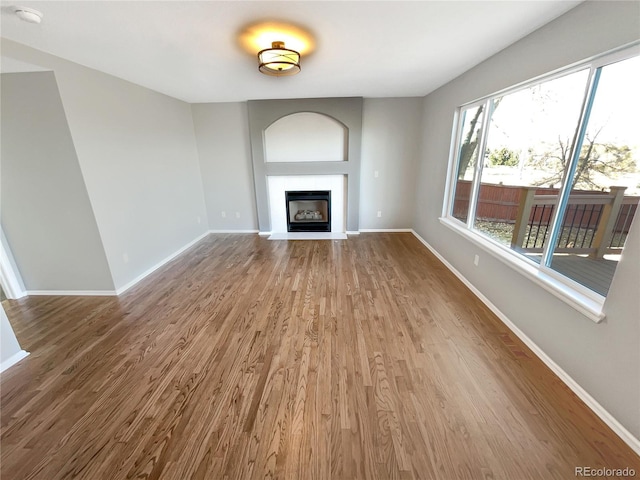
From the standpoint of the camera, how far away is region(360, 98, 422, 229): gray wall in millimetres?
4531

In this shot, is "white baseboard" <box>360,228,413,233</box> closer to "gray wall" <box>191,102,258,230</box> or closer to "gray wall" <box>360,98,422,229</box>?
"gray wall" <box>360,98,422,229</box>

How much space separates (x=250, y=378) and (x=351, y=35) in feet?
8.95

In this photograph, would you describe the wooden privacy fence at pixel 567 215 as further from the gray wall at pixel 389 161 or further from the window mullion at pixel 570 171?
the gray wall at pixel 389 161

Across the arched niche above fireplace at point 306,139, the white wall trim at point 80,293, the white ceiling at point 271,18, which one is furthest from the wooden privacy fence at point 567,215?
the white wall trim at point 80,293

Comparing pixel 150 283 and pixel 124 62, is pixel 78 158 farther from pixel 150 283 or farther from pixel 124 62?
pixel 150 283

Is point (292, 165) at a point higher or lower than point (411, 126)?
lower

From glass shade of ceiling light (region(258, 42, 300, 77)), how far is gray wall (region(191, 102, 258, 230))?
102 inches

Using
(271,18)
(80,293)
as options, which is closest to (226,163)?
(80,293)

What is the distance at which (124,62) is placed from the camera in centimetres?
254

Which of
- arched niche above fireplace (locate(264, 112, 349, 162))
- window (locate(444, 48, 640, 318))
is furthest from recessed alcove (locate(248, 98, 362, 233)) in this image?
window (locate(444, 48, 640, 318))

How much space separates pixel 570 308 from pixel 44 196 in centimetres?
469

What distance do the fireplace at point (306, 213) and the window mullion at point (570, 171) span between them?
138 inches

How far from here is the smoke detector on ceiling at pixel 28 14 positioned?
1.60 metres

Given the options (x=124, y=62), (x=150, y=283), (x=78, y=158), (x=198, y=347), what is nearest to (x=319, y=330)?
(x=198, y=347)
